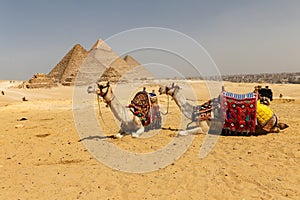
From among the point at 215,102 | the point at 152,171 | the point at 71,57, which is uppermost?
the point at 71,57

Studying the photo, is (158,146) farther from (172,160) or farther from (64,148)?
(64,148)

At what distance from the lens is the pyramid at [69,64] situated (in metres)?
68.5

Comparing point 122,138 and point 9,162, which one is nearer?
point 9,162

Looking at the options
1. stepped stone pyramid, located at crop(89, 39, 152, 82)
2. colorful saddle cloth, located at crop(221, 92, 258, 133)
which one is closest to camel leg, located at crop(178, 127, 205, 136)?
colorful saddle cloth, located at crop(221, 92, 258, 133)

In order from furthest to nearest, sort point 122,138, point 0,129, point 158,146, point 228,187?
point 0,129
point 122,138
point 158,146
point 228,187

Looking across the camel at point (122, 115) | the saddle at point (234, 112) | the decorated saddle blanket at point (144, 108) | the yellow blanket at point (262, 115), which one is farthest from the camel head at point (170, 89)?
the yellow blanket at point (262, 115)

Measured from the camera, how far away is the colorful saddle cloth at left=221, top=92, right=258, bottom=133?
25.0 ft

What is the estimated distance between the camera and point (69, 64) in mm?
69812

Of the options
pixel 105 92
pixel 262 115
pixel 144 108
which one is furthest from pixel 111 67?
pixel 262 115

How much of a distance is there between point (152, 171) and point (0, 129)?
7344 millimetres

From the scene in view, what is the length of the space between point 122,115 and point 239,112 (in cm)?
341

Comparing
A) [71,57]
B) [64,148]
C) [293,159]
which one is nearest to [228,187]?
[293,159]

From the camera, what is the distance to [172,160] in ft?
18.9

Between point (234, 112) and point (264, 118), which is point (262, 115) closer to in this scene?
point (264, 118)
